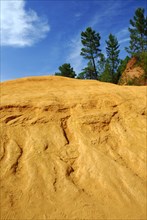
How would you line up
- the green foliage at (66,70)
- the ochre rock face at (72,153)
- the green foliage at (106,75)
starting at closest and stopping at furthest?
1. the ochre rock face at (72,153)
2. the green foliage at (106,75)
3. the green foliage at (66,70)

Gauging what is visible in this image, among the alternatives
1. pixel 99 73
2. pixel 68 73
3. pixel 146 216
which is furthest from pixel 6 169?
pixel 68 73

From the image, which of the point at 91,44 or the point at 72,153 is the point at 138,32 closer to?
the point at 91,44

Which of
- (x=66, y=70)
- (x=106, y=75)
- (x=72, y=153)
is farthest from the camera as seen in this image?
(x=66, y=70)

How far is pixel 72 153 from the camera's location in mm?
4867

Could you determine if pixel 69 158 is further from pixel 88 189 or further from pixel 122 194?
pixel 122 194

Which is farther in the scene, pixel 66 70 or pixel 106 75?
pixel 66 70

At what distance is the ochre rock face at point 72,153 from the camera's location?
3.69 metres

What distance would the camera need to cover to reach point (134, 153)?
5312mm

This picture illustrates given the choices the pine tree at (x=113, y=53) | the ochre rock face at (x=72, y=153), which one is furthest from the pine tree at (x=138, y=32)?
the ochre rock face at (x=72, y=153)

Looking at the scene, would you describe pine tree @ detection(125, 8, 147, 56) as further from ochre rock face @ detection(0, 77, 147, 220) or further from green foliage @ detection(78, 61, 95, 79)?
ochre rock face @ detection(0, 77, 147, 220)

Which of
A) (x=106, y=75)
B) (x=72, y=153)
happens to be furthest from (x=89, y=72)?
(x=72, y=153)

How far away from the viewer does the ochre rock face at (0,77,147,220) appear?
369cm

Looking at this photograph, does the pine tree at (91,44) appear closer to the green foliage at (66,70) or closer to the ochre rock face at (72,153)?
the green foliage at (66,70)

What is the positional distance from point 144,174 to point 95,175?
1.14 m
